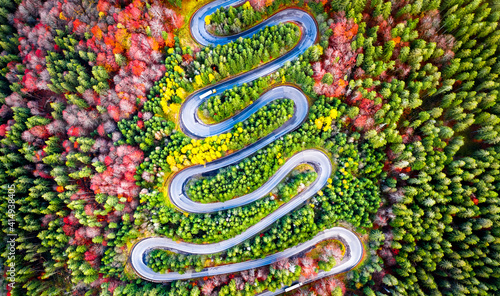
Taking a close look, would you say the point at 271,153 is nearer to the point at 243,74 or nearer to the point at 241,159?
the point at 241,159

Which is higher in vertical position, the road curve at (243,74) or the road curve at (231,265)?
the road curve at (243,74)

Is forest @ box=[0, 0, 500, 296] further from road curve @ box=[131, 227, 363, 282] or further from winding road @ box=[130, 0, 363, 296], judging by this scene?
winding road @ box=[130, 0, 363, 296]

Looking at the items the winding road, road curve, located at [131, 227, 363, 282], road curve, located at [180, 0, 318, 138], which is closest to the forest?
road curve, located at [131, 227, 363, 282]

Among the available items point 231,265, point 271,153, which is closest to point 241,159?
point 271,153

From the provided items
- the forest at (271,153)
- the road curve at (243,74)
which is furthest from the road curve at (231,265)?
the road curve at (243,74)

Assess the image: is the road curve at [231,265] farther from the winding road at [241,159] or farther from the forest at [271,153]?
the forest at [271,153]

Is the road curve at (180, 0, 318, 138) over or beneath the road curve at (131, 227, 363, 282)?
over

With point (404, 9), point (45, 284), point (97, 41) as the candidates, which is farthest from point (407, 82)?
point (45, 284)
